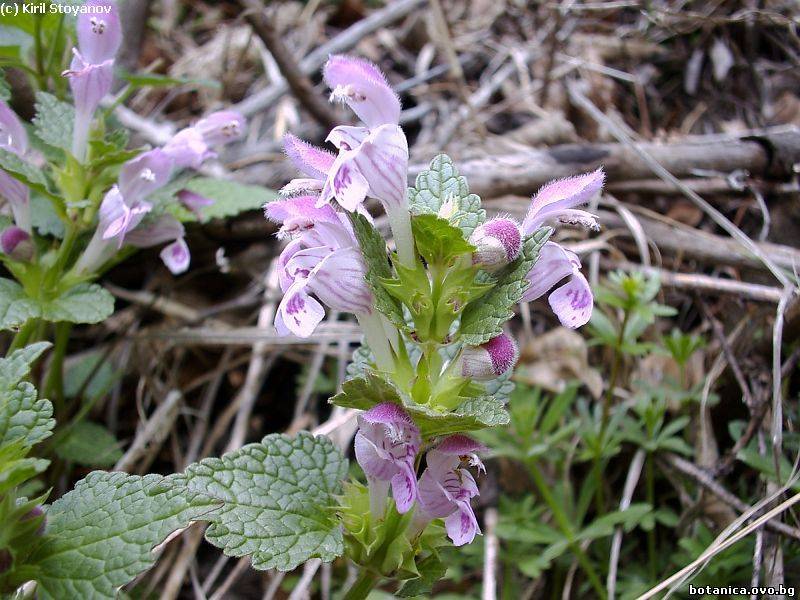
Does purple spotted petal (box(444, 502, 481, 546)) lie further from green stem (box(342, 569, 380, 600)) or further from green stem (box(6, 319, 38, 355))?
green stem (box(6, 319, 38, 355))

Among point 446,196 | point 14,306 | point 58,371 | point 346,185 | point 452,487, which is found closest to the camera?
point 346,185

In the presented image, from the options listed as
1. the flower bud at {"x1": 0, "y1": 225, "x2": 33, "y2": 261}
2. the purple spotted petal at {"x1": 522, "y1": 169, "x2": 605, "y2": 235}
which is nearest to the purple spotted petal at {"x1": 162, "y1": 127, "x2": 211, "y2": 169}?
the flower bud at {"x1": 0, "y1": 225, "x2": 33, "y2": 261}

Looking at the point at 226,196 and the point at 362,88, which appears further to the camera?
the point at 226,196

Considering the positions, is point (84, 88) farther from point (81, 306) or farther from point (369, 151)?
point (369, 151)

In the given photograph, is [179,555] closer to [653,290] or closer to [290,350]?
[290,350]

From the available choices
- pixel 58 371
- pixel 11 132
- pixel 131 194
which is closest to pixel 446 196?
pixel 131 194

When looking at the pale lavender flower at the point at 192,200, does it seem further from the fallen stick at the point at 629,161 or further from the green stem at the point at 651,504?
the green stem at the point at 651,504

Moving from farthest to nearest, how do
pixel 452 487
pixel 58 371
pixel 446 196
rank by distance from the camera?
1. pixel 58 371
2. pixel 446 196
3. pixel 452 487
